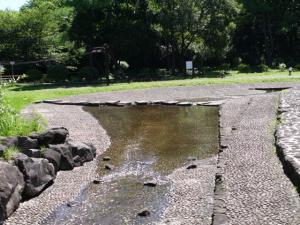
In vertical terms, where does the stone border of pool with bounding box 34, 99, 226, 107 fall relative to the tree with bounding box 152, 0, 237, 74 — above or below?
below

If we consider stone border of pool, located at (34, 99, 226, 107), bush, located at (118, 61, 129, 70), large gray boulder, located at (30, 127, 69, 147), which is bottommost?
stone border of pool, located at (34, 99, 226, 107)

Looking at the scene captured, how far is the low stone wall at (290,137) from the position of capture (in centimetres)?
1020

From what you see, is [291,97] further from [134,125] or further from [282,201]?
[282,201]

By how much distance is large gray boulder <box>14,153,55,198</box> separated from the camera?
35.3 feet

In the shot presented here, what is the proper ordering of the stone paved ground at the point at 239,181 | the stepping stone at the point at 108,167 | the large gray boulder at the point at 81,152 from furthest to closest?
the large gray boulder at the point at 81,152 < the stepping stone at the point at 108,167 < the stone paved ground at the point at 239,181

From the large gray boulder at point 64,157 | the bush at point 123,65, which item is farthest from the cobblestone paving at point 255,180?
the bush at point 123,65

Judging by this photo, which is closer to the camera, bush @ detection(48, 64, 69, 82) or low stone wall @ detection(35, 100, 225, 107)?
low stone wall @ detection(35, 100, 225, 107)

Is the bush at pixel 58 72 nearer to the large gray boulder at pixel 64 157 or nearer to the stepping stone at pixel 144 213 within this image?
the large gray boulder at pixel 64 157

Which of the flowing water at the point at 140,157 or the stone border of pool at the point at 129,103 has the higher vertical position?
the stone border of pool at the point at 129,103

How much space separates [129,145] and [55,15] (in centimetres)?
3826

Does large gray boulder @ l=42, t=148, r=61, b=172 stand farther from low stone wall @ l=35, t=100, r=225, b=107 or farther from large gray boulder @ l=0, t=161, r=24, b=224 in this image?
low stone wall @ l=35, t=100, r=225, b=107

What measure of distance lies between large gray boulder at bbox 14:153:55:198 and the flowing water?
3.40 ft

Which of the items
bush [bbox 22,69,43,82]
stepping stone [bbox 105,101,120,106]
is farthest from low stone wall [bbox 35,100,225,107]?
bush [bbox 22,69,43,82]

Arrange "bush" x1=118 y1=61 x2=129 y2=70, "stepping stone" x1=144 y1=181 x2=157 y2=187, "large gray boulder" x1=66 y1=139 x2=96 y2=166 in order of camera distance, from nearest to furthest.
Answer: "stepping stone" x1=144 y1=181 x2=157 y2=187 < "large gray boulder" x1=66 y1=139 x2=96 y2=166 < "bush" x1=118 y1=61 x2=129 y2=70
